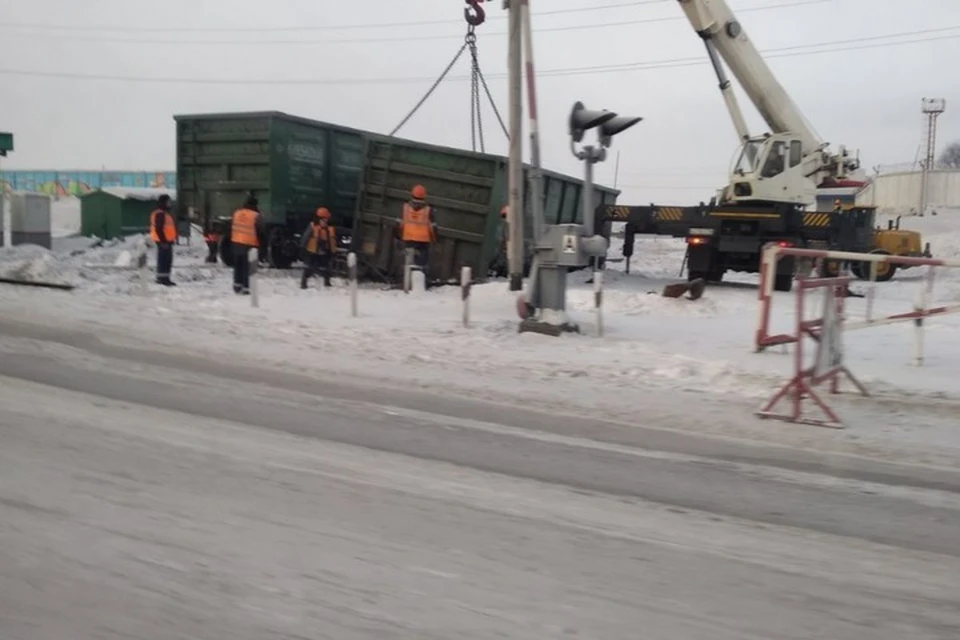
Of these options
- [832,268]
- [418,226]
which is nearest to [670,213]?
[832,268]

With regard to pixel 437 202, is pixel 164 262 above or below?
below

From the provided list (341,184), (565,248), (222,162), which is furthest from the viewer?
(341,184)

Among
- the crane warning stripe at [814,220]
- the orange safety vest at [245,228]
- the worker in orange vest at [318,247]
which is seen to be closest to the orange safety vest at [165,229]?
the orange safety vest at [245,228]

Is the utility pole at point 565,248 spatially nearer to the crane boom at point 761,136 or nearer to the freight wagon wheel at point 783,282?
the freight wagon wheel at point 783,282

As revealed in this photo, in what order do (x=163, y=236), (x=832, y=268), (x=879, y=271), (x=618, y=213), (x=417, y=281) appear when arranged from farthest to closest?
1. (x=879, y=271)
2. (x=618, y=213)
3. (x=832, y=268)
4. (x=417, y=281)
5. (x=163, y=236)

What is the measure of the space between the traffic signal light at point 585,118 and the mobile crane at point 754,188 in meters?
10.5

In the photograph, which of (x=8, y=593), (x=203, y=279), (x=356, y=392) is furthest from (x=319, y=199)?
(x=8, y=593)

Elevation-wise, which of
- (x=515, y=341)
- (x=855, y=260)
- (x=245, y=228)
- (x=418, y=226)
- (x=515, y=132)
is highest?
(x=515, y=132)

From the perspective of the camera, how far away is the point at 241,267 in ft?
49.9

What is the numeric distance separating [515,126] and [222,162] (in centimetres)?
755

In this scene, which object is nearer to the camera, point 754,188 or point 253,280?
point 253,280

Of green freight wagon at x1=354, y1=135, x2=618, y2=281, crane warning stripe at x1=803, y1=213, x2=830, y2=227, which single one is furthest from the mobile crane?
green freight wagon at x1=354, y1=135, x2=618, y2=281

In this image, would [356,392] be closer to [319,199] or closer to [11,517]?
[11,517]

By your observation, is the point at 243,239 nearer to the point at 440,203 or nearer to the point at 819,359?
the point at 440,203
